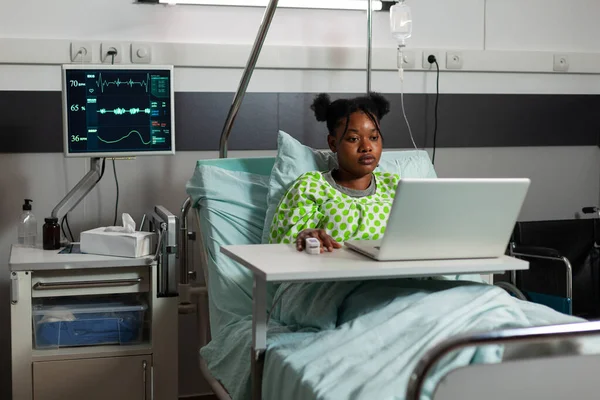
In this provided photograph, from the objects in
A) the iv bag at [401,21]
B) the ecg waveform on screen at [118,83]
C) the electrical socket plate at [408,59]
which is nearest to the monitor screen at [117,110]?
the ecg waveform on screen at [118,83]

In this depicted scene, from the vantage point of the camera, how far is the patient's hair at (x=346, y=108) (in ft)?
8.70

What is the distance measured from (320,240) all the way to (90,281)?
949mm

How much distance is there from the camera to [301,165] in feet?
9.14

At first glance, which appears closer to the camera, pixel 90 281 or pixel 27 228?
pixel 90 281

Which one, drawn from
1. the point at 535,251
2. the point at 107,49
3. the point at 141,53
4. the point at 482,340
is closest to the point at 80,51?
the point at 107,49

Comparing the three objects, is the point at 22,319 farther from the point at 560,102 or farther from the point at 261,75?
the point at 560,102

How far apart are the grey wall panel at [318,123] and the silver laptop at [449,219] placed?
1540mm

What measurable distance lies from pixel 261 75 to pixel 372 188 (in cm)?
96

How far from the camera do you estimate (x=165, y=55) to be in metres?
3.26

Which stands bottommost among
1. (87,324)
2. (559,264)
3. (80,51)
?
(87,324)

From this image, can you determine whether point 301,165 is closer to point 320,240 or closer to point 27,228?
point 320,240

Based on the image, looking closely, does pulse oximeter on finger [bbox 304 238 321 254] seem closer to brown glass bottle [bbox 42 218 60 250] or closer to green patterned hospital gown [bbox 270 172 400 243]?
green patterned hospital gown [bbox 270 172 400 243]

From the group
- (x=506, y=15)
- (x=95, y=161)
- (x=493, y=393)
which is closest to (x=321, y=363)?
(x=493, y=393)

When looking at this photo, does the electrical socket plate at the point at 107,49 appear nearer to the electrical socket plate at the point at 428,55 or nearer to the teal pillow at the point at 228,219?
the teal pillow at the point at 228,219
